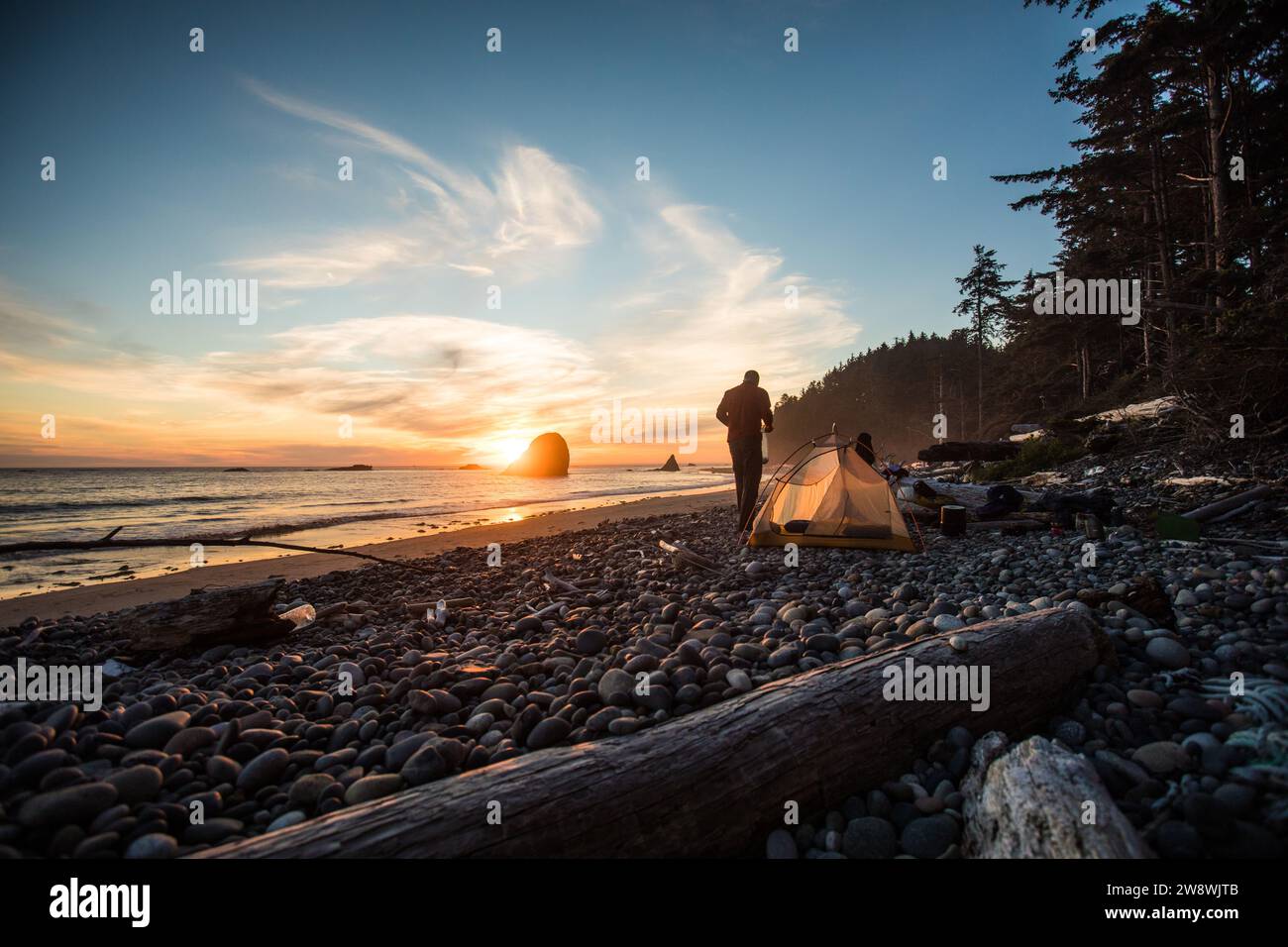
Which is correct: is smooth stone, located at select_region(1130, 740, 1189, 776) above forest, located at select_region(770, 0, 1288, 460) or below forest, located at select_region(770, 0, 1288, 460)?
below

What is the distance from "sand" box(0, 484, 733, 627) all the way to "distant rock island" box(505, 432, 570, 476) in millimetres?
60253

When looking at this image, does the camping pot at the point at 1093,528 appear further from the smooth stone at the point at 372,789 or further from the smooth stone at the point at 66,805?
the smooth stone at the point at 66,805

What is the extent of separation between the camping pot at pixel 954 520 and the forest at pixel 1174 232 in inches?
189

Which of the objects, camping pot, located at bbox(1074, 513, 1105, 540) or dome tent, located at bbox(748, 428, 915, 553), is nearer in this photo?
camping pot, located at bbox(1074, 513, 1105, 540)

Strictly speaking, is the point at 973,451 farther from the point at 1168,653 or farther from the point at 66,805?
the point at 66,805

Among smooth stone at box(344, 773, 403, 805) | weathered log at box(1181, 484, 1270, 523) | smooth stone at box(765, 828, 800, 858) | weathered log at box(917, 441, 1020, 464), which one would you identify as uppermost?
weathered log at box(917, 441, 1020, 464)

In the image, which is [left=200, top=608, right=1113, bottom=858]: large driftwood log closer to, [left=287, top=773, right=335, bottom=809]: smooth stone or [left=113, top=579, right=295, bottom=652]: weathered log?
[left=287, top=773, right=335, bottom=809]: smooth stone

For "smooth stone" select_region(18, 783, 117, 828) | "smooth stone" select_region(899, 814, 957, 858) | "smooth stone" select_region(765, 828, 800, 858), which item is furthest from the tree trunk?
"smooth stone" select_region(18, 783, 117, 828)

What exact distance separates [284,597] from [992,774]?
28.2ft

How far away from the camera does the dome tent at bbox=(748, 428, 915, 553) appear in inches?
334

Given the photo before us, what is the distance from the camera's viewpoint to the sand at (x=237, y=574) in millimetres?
7484

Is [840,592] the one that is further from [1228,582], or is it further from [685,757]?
[685,757]
